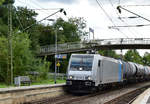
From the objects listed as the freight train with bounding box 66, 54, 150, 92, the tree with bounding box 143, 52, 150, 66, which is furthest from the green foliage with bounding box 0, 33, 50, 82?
the tree with bounding box 143, 52, 150, 66

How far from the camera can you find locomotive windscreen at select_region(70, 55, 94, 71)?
79.2 ft

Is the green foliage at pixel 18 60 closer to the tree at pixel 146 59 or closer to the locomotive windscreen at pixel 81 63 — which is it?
the locomotive windscreen at pixel 81 63

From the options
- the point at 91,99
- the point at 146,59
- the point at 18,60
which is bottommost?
the point at 91,99

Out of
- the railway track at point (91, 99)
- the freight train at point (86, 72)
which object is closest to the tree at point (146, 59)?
the freight train at point (86, 72)

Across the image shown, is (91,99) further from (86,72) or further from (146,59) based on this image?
(146,59)

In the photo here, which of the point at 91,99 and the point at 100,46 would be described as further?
the point at 100,46

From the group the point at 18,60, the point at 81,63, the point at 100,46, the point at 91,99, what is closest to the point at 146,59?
the point at 100,46

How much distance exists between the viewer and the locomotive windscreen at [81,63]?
24.1 metres

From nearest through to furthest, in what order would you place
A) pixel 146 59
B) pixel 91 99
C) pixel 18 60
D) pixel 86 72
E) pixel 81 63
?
pixel 91 99, pixel 86 72, pixel 81 63, pixel 18 60, pixel 146 59

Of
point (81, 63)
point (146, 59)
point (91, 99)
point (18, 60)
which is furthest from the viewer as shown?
point (146, 59)

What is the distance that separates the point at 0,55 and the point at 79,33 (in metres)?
41.1

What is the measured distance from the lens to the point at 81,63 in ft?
80.2

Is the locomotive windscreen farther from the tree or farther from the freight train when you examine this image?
the tree

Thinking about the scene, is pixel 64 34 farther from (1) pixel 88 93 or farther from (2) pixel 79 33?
(1) pixel 88 93
